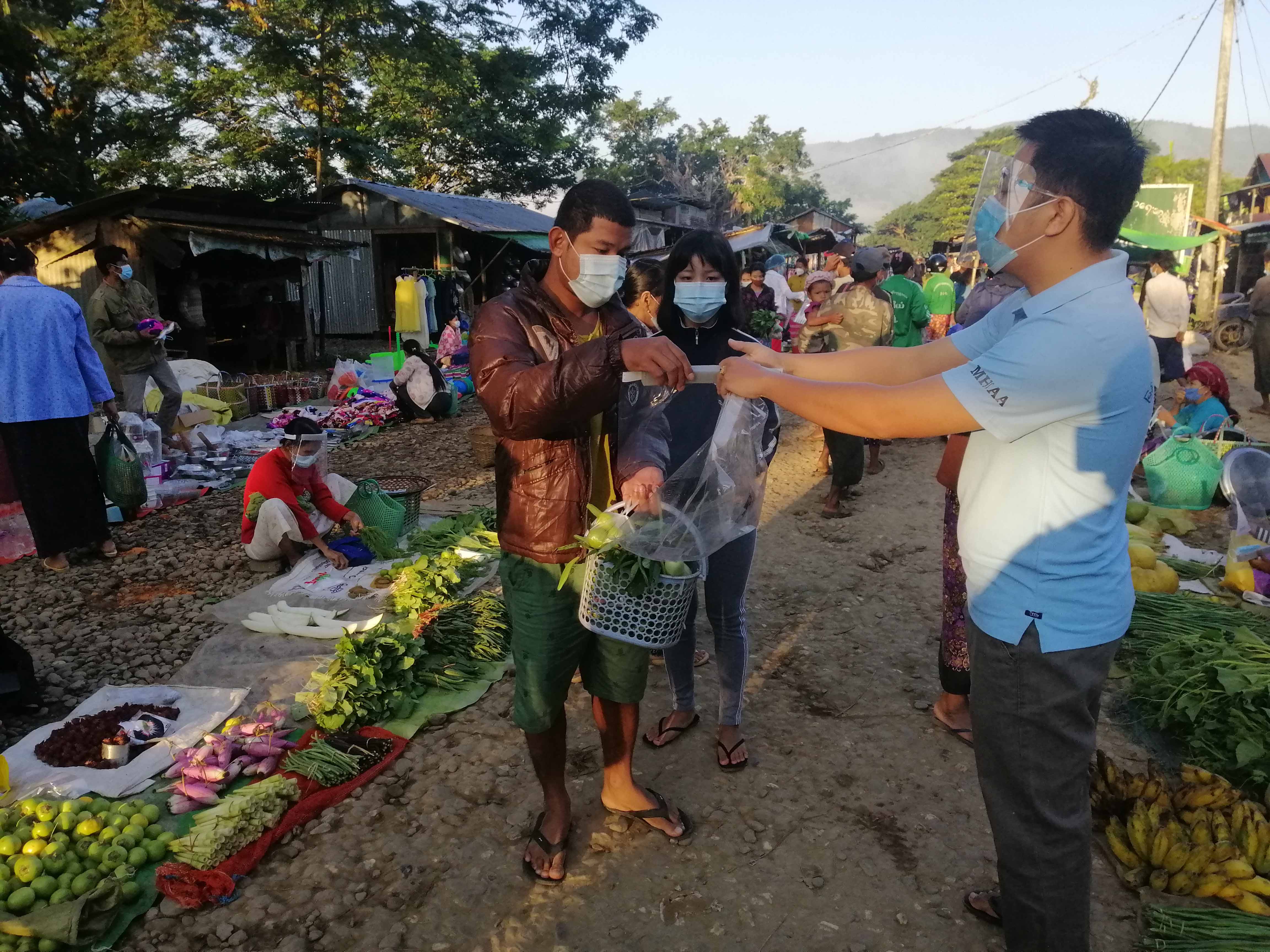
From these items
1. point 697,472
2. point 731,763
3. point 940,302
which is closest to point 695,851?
point 731,763

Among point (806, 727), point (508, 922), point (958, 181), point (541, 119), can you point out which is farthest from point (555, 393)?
point (958, 181)

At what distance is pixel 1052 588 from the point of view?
70.9 inches

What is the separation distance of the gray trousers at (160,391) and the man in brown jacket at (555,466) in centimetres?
735

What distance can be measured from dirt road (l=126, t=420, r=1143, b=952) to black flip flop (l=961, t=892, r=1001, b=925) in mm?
27

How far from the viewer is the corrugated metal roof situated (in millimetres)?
17422

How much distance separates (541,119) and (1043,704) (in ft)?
90.4

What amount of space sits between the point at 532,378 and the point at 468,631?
8.45 feet

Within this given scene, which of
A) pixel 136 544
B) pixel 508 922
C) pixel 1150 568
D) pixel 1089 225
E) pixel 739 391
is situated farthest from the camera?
pixel 136 544

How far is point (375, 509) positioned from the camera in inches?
229

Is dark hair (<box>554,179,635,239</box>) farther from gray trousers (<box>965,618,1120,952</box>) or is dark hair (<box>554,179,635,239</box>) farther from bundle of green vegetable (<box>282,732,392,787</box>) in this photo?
bundle of green vegetable (<box>282,732,392,787</box>)

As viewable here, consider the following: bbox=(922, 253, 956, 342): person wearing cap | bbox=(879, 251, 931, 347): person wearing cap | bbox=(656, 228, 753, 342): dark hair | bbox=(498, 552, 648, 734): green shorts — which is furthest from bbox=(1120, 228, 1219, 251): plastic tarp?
bbox=(498, 552, 648, 734): green shorts

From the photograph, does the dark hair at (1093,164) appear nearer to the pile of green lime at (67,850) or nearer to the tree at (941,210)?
the pile of green lime at (67,850)

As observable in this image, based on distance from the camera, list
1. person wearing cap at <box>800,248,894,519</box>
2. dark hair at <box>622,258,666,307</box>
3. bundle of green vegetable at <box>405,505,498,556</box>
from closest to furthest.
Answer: dark hair at <box>622,258,666,307</box>
bundle of green vegetable at <box>405,505,498,556</box>
person wearing cap at <box>800,248,894,519</box>

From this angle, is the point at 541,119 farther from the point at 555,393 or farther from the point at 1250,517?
the point at 555,393
